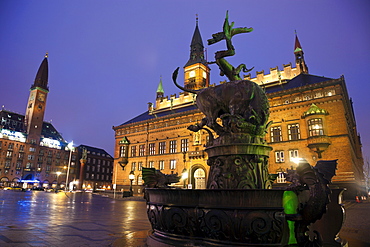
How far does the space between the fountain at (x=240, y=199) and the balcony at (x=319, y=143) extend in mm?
24939

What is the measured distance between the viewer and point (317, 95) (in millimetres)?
29766

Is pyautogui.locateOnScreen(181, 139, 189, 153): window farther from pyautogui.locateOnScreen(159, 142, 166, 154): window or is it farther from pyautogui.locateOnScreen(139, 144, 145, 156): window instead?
pyautogui.locateOnScreen(139, 144, 145, 156): window

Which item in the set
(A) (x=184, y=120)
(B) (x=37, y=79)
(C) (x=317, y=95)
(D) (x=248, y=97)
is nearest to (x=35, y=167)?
(B) (x=37, y=79)

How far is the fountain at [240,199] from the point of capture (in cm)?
409

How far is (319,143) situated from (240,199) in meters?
27.7

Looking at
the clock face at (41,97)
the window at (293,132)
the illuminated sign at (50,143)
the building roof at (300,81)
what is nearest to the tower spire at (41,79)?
the clock face at (41,97)

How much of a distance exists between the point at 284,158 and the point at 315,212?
28.6 m

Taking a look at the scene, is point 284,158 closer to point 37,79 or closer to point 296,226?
point 296,226

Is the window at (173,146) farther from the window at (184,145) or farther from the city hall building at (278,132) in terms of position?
the window at (184,145)

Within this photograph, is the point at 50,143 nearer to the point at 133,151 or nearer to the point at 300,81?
the point at 133,151

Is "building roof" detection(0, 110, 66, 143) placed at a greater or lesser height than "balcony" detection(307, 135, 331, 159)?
greater

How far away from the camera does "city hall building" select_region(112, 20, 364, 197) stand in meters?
28.0

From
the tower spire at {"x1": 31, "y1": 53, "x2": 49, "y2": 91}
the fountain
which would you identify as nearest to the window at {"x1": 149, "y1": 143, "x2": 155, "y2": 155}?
the fountain

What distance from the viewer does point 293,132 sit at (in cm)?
3084
